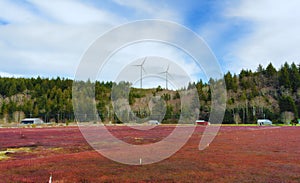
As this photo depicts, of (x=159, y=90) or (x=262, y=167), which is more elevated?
(x=159, y=90)

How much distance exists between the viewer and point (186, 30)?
17.5 meters

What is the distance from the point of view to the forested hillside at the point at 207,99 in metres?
89.8

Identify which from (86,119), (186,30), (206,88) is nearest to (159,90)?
(206,88)

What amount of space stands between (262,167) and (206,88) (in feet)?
321

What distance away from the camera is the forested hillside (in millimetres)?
89750

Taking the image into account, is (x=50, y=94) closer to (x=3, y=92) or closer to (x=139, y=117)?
(x=3, y=92)

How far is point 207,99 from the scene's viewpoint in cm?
10050

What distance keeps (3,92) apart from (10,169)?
411 ft

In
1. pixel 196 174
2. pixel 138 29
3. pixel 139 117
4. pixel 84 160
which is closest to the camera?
pixel 196 174

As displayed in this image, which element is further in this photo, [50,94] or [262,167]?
[50,94]

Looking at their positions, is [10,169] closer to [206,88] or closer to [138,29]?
[138,29]

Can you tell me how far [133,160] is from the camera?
580 inches

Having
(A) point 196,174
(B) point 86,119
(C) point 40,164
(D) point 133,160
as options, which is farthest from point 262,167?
(B) point 86,119

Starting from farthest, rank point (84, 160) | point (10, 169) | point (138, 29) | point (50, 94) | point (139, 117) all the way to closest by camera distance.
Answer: point (50, 94), point (139, 117), point (138, 29), point (84, 160), point (10, 169)
